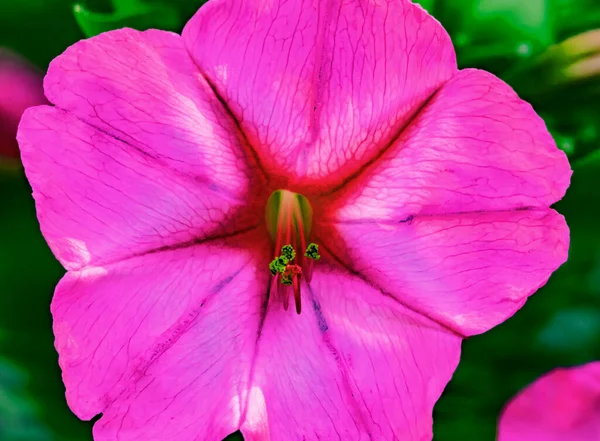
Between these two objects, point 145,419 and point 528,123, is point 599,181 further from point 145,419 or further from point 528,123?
point 145,419

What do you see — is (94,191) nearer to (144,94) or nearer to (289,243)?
(144,94)

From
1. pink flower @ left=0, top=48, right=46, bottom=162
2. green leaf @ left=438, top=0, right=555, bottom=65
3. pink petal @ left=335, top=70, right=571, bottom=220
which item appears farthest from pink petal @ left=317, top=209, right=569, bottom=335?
pink flower @ left=0, top=48, right=46, bottom=162

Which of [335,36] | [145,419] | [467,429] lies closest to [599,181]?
[467,429]

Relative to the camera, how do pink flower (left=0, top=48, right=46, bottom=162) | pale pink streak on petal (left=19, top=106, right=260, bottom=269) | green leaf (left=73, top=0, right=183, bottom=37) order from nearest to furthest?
1. pale pink streak on petal (left=19, top=106, right=260, bottom=269)
2. green leaf (left=73, top=0, right=183, bottom=37)
3. pink flower (left=0, top=48, right=46, bottom=162)

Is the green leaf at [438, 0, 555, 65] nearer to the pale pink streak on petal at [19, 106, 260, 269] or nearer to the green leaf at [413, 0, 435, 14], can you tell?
the green leaf at [413, 0, 435, 14]

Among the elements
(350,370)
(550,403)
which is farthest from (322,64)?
(550,403)

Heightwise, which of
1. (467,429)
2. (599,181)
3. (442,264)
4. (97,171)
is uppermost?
(97,171)

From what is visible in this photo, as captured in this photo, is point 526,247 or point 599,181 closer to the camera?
point 526,247
